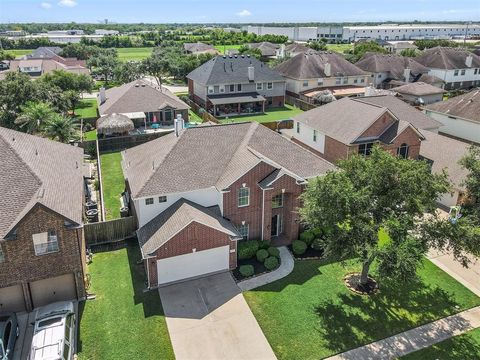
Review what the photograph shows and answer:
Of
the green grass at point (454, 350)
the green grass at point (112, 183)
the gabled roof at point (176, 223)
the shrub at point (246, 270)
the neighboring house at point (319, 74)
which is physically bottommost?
the green grass at point (454, 350)

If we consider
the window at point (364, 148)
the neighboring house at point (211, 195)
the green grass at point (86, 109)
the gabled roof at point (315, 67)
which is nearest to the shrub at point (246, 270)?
the neighboring house at point (211, 195)

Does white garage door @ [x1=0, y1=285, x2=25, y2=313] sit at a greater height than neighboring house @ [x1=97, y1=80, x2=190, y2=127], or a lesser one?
lesser

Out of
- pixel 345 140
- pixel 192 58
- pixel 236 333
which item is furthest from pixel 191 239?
pixel 192 58

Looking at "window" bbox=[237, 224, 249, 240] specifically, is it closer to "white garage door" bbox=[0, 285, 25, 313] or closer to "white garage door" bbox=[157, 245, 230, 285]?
"white garage door" bbox=[157, 245, 230, 285]

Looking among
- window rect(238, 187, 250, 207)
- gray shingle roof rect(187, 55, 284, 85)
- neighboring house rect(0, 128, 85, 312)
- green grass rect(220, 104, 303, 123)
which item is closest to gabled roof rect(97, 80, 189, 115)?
green grass rect(220, 104, 303, 123)

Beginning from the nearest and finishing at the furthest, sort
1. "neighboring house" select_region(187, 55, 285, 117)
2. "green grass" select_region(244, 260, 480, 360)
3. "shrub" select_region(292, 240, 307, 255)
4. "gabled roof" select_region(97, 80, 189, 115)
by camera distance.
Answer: "green grass" select_region(244, 260, 480, 360) → "shrub" select_region(292, 240, 307, 255) → "gabled roof" select_region(97, 80, 189, 115) → "neighboring house" select_region(187, 55, 285, 117)

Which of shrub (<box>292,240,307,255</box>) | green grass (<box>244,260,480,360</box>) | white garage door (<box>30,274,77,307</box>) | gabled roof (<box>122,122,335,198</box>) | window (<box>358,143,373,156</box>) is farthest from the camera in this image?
window (<box>358,143,373,156</box>)

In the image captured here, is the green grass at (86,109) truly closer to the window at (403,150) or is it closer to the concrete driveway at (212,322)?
the window at (403,150)

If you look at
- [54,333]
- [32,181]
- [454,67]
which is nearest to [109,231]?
[32,181]
